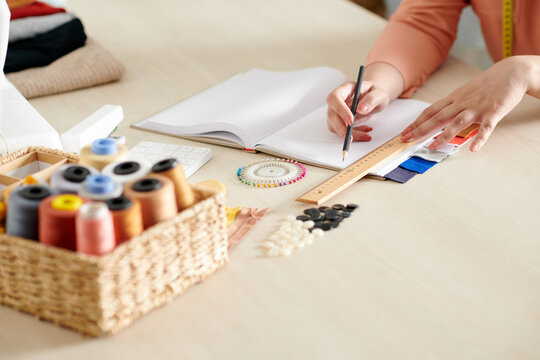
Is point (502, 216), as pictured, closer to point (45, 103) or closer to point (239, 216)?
point (239, 216)

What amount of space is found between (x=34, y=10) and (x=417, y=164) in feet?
2.89

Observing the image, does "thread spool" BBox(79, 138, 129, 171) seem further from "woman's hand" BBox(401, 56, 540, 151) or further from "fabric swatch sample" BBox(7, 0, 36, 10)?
"fabric swatch sample" BBox(7, 0, 36, 10)

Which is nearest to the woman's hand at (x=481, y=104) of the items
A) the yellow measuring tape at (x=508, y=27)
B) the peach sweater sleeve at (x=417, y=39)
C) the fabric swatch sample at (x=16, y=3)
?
the peach sweater sleeve at (x=417, y=39)

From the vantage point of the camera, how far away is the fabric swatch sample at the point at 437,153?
102 centimetres

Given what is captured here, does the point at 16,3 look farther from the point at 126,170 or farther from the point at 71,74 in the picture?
the point at 126,170

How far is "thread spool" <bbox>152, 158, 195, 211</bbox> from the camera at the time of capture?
2.31 ft

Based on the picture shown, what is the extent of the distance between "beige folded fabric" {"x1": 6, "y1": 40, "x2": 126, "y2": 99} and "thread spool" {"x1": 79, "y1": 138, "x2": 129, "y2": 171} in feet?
1.93

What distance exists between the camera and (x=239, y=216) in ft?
2.91

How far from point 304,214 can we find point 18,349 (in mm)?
400

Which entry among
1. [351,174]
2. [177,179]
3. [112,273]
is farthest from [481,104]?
[112,273]

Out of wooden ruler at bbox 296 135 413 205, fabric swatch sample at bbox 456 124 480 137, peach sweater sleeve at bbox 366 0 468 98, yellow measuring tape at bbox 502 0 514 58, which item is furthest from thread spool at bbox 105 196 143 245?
yellow measuring tape at bbox 502 0 514 58

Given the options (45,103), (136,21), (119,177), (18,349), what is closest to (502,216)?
(119,177)

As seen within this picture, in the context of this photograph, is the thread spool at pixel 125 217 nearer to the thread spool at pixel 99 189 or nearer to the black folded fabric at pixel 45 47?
the thread spool at pixel 99 189

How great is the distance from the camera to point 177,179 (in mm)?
710
